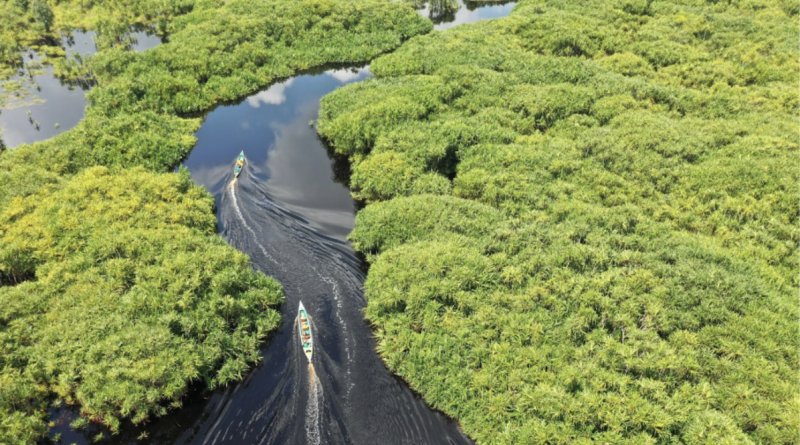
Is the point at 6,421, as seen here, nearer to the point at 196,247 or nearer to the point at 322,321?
the point at 196,247

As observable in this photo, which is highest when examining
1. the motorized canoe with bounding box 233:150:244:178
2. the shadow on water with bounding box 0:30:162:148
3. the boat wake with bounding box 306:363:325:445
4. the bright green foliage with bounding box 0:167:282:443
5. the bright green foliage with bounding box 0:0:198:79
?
the bright green foliage with bounding box 0:0:198:79

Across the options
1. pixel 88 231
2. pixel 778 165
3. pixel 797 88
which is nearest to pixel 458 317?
pixel 88 231

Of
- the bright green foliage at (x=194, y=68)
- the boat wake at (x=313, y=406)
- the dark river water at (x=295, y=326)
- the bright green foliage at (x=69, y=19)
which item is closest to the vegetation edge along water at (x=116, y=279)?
the bright green foliage at (x=194, y=68)

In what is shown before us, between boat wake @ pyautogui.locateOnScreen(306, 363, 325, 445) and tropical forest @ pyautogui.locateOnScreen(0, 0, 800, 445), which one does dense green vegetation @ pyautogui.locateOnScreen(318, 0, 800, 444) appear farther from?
boat wake @ pyautogui.locateOnScreen(306, 363, 325, 445)

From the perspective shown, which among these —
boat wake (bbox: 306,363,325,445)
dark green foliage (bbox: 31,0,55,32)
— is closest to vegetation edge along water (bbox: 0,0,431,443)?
boat wake (bbox: 306,363,325,445)

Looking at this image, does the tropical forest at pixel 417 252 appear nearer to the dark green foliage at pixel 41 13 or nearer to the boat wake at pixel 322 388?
the boat wake at pixel 322 388

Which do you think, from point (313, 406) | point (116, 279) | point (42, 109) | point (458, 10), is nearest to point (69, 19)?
point (42, 109)
